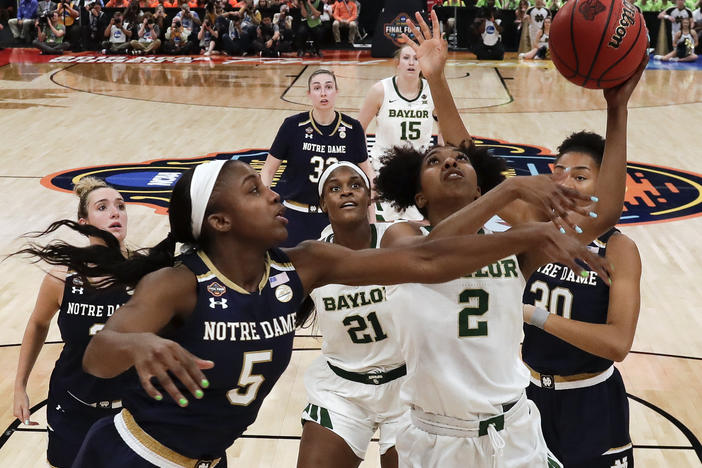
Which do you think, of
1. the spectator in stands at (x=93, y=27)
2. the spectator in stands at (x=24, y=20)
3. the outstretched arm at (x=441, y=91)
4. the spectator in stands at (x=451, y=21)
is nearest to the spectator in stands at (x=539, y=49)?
the spectator in stands at (x=451, y=21)

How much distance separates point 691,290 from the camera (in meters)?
7.61

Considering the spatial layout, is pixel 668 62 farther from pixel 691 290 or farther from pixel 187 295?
pixel 187 295

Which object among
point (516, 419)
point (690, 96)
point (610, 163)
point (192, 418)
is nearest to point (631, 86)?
point (610, 163)

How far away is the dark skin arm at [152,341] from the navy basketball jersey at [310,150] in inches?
171

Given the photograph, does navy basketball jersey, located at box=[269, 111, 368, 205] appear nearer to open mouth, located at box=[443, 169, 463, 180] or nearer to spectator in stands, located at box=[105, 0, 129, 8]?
open mouth, located at box=[443, 169, 463, 180]

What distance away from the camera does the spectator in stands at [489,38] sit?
23.5 meters

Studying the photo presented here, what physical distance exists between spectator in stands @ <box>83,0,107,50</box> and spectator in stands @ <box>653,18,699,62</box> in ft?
47.7

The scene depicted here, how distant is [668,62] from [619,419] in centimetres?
2089

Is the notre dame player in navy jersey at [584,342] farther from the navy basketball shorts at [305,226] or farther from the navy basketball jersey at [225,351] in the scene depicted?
the navy basketball shorts at [305,226]

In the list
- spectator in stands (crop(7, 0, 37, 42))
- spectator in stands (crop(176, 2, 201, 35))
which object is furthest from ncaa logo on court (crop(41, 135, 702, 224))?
spectator in stands (crop(7, 0, 37, 42))

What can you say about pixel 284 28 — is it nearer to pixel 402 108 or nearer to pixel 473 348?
pixel 402 108

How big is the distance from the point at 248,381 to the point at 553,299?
5.18 ft

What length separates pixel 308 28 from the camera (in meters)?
24.3

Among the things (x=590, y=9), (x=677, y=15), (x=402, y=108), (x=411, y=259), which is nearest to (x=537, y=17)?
(x=677, y=15)
